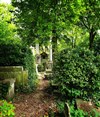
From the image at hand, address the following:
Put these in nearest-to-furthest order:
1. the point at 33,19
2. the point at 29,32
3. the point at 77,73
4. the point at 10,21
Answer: the point at 77,73 < the point at 33,19 < the point at 29,32 < the point at 10,21

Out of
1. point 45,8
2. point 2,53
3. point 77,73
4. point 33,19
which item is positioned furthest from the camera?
point 2,53

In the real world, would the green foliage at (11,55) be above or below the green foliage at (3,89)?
above

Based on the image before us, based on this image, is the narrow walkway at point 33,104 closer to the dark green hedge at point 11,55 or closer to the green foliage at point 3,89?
the green foliage at point 3,89

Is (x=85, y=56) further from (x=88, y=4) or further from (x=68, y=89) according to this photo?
(x=88, y=4)

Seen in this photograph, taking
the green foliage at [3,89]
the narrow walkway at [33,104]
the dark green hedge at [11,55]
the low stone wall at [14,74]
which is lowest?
the narrow walkway at [33,104]

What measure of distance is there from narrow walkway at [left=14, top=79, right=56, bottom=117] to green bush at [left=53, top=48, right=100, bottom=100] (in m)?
0.77

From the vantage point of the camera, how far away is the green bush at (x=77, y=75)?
309 inches

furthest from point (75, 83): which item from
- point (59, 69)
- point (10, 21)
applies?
point (10, 21)

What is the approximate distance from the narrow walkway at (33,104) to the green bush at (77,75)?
77cm

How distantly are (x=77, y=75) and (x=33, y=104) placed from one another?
2.11 metres

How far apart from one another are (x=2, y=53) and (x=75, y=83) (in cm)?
443

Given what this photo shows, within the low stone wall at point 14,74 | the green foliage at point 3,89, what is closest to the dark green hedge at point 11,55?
the low stone wall at point 14,74

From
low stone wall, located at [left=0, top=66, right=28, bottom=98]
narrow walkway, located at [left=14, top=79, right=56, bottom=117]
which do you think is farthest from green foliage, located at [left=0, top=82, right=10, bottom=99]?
low stone wall, located at [left=0, top=66, right=28, bottom=98]

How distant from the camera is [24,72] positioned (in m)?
10.1
